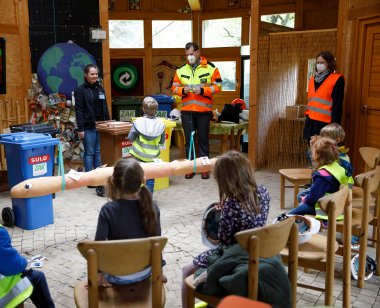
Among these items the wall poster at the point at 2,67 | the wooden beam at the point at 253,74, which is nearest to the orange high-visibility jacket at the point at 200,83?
the wooden beam at the point at 253,74

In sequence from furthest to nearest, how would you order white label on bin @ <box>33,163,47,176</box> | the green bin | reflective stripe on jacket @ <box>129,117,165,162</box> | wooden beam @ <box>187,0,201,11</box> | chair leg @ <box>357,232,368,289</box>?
1. wooden beam @ <box>187,0,201,11</box>
2. the green bin
3. reflective stripe on jacket @ <box>129,117,165,162</box>
4. white label on bin @ <box>33,163,47,176</box>
5. chair leg @ <box>357,232,368,289</box>

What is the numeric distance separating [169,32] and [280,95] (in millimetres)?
3776

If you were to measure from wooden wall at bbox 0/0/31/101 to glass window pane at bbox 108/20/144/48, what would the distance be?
10.9 feet

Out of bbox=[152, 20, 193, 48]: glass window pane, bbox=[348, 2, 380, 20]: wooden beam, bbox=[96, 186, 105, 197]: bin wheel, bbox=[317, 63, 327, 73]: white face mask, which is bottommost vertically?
bbox=[96, 186, 105, 197]: bin wheel

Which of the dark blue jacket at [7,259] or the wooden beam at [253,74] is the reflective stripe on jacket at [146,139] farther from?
the dark blue jacket at [7,259]

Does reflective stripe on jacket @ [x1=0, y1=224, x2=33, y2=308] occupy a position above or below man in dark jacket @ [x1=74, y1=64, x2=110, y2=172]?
below

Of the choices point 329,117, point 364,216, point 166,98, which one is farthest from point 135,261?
point 166,98

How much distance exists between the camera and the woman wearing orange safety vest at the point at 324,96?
191 inches

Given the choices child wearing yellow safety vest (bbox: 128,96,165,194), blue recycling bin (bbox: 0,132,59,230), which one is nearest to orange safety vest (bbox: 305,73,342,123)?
child wearing yellow safety vest (bbox: 128,96,165,194)

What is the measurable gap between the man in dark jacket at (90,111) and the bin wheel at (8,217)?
1.51m

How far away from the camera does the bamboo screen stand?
244 inches

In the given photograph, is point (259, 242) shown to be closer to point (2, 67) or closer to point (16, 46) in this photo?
point (2, 67)

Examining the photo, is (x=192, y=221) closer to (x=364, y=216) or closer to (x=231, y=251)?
(x=364, y=216)

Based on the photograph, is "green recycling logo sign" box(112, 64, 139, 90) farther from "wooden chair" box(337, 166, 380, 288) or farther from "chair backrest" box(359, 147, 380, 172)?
"wooden chair" box(337, 166, 380, 288)
